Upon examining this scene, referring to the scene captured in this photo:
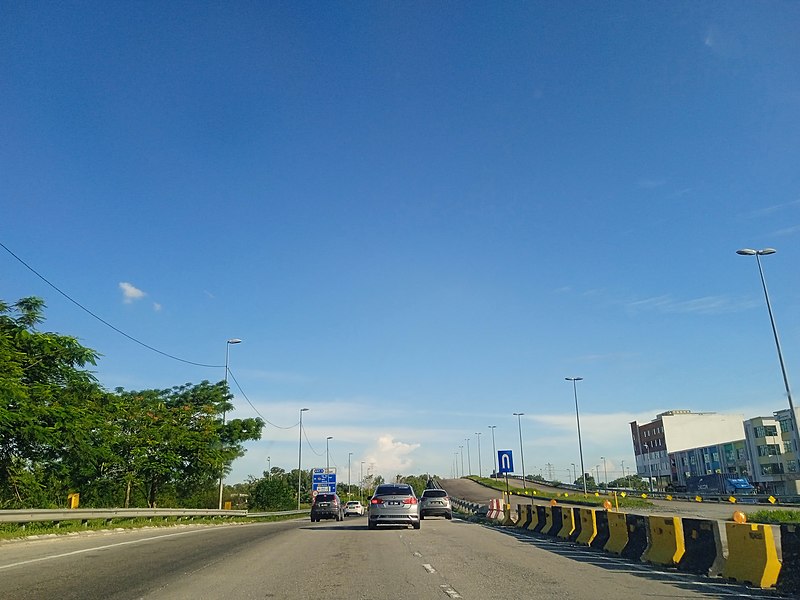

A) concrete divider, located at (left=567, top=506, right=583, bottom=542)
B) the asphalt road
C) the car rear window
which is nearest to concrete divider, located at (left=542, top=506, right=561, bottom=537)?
concrete divider, located at (left=567, top=506, right=583, bottom=542)

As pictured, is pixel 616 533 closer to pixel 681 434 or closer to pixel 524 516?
pixel 524 516

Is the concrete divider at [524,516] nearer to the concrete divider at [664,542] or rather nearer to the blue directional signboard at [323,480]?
the concrete divider at [664,542]

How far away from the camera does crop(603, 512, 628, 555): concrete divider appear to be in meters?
15.3

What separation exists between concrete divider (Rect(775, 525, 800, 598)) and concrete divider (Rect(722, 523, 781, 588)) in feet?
0.79

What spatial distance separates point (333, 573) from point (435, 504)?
983 inches

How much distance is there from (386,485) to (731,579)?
53.3ft

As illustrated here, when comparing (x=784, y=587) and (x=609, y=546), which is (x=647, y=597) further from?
(x=609, y=546)

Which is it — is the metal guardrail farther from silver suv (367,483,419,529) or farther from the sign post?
the sign post

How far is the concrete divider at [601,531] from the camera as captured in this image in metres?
16.6

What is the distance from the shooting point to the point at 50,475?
31.8 meters

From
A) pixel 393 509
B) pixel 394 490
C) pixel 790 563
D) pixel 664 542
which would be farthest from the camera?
pixel 394 490

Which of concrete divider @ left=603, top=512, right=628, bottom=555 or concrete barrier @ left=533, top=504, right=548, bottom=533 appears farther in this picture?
concrete barrier @ left=533, top=504, right=548, bottom=533

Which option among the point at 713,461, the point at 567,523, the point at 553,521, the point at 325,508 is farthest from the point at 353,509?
the point at 713,461

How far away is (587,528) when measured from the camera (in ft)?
59.4
